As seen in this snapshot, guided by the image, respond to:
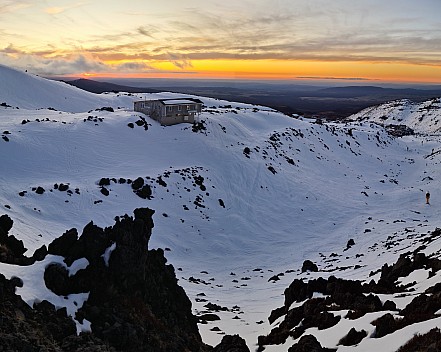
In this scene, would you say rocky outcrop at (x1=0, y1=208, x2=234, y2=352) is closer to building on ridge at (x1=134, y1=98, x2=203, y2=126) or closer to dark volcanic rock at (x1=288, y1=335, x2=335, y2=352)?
dark volcanic rock at (x1=288, y1=335, x2=335, y2=352)

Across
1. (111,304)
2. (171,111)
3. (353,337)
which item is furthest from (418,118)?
(111,304)

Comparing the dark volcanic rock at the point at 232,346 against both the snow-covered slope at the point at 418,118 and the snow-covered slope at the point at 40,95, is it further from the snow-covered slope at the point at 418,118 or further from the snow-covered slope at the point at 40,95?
the snow-covered slope at the point at 418,118

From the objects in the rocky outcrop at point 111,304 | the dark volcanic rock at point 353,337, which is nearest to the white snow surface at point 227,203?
the dark volcanic rock at point 353,337

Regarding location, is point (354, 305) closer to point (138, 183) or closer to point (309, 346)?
point (309, 346)

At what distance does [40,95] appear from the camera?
79375mm

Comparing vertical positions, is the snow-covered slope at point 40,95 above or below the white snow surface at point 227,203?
above

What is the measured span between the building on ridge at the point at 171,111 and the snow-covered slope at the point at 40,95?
24281 mm

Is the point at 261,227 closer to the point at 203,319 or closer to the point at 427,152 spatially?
the point at 203,319

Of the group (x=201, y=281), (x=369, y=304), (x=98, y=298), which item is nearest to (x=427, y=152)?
(x=201, y=281)

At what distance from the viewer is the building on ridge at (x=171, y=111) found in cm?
5912

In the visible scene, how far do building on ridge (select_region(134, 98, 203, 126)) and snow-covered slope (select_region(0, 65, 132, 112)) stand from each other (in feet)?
79.7

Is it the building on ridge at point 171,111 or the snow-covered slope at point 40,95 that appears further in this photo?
the snow-covered slope at point 40,95

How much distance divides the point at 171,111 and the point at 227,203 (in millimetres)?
21926

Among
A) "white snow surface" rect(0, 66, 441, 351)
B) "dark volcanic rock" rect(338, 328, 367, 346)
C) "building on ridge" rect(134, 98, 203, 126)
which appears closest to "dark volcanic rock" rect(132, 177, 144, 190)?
"white snow surface" rect(0, 66, 441, 351)
